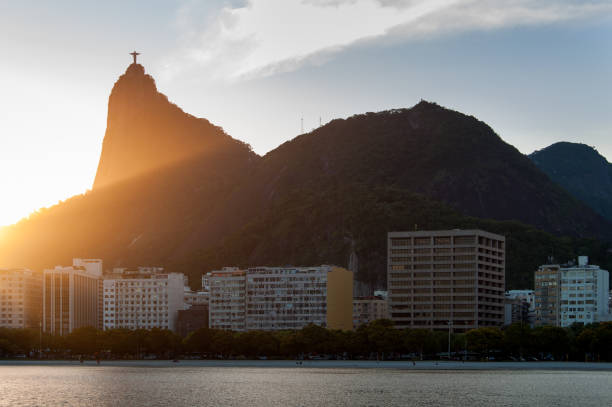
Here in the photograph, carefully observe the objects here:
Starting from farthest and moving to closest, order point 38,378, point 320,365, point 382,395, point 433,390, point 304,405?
1. point 320,365
2. point 38,378
3. point 433,390
4. point 382,395
5. point 304,405

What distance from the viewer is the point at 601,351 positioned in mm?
196500

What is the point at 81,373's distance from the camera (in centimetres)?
18212

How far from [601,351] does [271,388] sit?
8179 centimetres

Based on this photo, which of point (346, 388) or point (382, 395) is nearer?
point (382, 395)

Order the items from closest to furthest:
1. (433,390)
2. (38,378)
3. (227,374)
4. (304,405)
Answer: (304,405)
(433,390)
(38,378)
(227,374)

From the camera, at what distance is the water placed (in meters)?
123

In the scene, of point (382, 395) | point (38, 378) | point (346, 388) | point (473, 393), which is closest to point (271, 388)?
point (346, 388)

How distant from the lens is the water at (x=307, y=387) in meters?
123

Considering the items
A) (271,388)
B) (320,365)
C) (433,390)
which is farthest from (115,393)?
(320,365)

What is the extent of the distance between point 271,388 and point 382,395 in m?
19.7

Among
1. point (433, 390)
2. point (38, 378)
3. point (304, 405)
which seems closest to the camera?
point (304, 405)

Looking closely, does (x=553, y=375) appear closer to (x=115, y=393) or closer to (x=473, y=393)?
(x=473, y=393)

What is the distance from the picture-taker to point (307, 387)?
144m

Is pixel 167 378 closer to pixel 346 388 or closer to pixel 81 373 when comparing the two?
pixel 81 373
